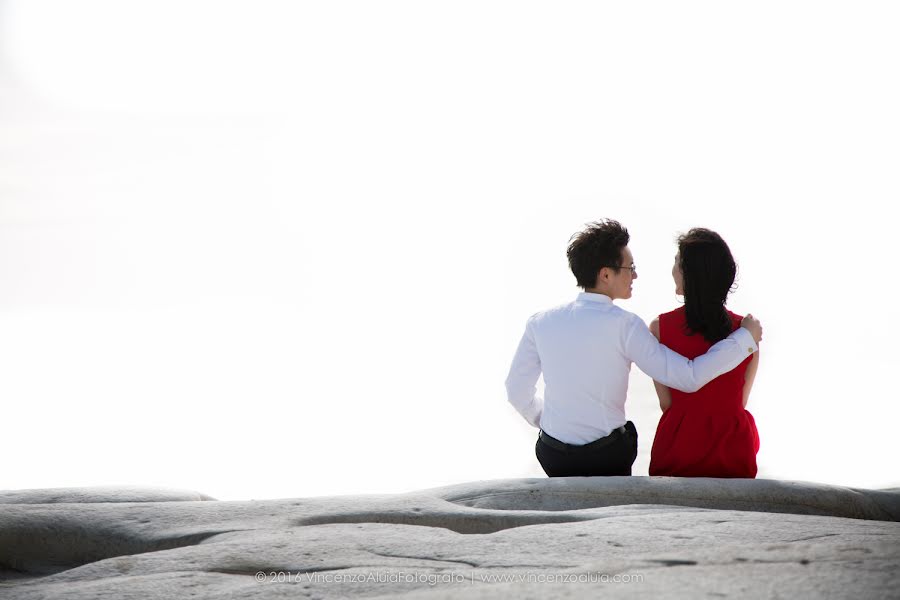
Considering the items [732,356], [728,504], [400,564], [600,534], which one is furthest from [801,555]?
[732,356]

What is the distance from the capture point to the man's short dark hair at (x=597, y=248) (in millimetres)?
3768

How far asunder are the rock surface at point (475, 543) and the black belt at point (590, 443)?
0.91 feet

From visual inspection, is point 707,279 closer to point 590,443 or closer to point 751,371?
point 751,371

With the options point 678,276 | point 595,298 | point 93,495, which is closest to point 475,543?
point 595,298

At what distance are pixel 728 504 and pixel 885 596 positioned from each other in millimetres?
1618

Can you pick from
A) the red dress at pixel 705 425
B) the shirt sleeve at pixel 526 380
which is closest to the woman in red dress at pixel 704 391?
the red dress at pixel 705 425

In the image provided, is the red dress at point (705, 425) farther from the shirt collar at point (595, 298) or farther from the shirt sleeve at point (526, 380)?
the shirt sleeve at point (526, 380)

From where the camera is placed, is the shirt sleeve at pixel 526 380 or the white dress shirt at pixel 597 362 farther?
the shirt sleeve at pixel 526 380

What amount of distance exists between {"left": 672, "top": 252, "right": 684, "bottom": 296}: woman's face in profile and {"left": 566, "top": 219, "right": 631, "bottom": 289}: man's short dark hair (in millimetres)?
199

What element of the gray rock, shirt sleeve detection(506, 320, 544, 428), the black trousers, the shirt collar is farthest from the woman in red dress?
the gray rock

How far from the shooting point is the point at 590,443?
151 inches

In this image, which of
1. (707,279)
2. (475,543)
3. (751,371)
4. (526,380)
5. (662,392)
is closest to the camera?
(475,543)

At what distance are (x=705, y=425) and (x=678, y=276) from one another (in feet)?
1.83

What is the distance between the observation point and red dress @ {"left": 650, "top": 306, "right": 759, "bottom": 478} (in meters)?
3.77
